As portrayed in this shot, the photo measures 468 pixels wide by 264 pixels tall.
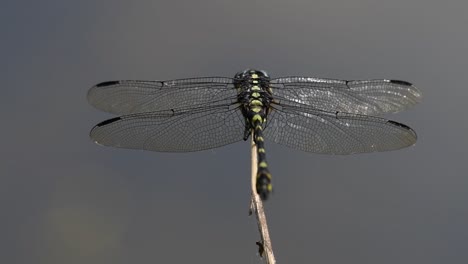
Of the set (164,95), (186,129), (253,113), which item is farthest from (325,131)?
(164,95)

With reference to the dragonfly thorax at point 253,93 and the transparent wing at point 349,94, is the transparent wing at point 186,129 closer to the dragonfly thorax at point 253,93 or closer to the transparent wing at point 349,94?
the dragonfly thorax at point 253,93

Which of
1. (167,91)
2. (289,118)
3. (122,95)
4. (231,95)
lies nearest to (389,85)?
(289,118)

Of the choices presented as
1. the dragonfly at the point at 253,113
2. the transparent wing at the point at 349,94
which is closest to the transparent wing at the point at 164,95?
the dragonfly at the point at 253,113

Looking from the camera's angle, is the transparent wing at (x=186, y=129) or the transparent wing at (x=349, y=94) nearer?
the transparent wing at (x=186, y=129)

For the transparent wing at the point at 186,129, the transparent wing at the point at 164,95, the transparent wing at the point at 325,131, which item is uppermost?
the transparent wing at the point at 164,95

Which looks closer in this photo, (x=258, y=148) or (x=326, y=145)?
(x=258, y=148)

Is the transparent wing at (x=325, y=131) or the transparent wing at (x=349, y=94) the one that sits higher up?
the transparent wing at (x=349, y=94)

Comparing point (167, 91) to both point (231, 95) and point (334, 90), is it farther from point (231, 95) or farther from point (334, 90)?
point (334, 90)

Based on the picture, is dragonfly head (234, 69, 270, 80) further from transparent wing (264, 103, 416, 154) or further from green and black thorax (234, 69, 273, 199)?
transparent wing (264, 103, 416, 154)
